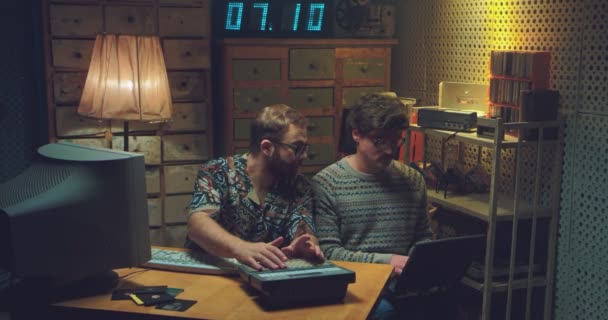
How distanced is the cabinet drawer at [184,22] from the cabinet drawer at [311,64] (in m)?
0.57

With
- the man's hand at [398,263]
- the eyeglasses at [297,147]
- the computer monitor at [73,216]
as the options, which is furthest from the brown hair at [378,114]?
the computer monitor at [73,216]

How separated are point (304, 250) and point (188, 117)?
218 centimetres

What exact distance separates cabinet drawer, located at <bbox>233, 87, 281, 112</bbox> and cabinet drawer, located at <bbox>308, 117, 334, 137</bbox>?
263 millimetres

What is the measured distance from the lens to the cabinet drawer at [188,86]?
4.18 metres

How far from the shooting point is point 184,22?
4.14 metres

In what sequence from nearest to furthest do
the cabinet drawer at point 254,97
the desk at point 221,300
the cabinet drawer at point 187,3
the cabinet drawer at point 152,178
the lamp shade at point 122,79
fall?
the desk at point 221,300
the lamp shade at point 122,79
the cabinet drawer at point 187,3
the cabinet drawer at point 152,178
the cabinet drawer at point 254,97

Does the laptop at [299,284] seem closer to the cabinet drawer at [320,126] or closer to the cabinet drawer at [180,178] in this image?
the cabinet drawer at [180,178]

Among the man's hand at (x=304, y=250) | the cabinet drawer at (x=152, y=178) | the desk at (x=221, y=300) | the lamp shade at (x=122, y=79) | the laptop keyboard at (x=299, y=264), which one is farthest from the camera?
the cabinet drawer at (x=152, y=178)

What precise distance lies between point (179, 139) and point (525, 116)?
2048 millimetres

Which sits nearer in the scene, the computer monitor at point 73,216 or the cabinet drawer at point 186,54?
the computer monitor at point 73,216

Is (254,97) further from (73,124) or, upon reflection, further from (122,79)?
(122,79)

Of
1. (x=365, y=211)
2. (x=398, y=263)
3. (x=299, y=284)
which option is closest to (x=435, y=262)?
(x=398, y=263)

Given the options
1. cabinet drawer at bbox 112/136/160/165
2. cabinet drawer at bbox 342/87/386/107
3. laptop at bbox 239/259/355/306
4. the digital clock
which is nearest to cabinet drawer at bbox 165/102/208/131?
cabinet drawer at bbox 112/136/160/165

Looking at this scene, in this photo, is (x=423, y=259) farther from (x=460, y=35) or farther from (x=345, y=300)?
(x=460, y=35)
